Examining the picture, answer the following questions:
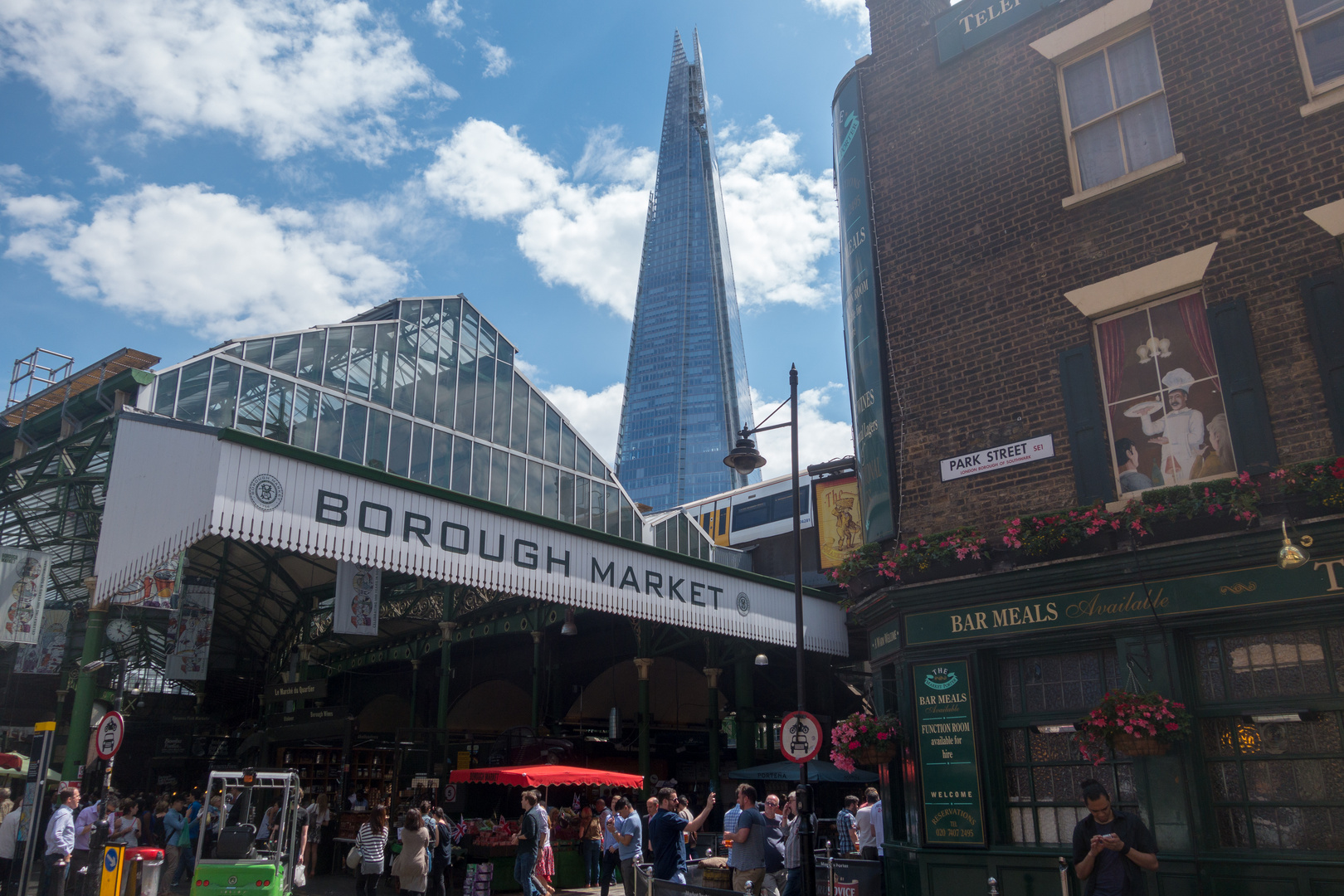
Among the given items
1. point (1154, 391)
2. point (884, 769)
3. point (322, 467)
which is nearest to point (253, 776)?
point (322, 467)

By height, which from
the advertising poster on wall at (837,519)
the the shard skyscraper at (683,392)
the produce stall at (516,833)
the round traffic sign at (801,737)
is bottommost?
the produce stall at (516,833)

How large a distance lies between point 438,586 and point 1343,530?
22.8 meters

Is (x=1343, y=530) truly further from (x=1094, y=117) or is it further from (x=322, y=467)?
(x=322, y=467)

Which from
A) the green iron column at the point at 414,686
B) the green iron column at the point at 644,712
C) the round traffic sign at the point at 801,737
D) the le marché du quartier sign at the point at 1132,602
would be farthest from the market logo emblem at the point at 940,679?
the green iron column at the point at 414,686

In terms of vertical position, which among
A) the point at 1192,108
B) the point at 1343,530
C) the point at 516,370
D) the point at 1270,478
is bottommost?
the point at 1343,530

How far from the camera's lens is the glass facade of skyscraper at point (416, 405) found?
2338 centimetres

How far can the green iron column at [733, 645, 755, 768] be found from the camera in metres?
26.8

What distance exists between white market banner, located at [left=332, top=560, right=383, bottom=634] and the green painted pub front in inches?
496

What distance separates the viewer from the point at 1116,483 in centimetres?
1026

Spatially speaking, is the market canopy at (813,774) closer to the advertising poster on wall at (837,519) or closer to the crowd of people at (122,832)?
the advertising poster on wall at (837,519)

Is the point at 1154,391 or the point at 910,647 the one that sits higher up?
the point at 1154,391

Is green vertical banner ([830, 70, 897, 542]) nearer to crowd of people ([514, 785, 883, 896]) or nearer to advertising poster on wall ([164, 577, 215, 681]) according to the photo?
crowd of people ([514, 785, 883, 896])

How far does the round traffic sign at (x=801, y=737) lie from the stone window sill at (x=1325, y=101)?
906cm

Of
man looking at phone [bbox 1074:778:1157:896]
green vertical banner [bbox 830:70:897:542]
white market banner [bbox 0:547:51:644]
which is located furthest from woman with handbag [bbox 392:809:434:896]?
white market banner [bbox 0:547:51:644]
